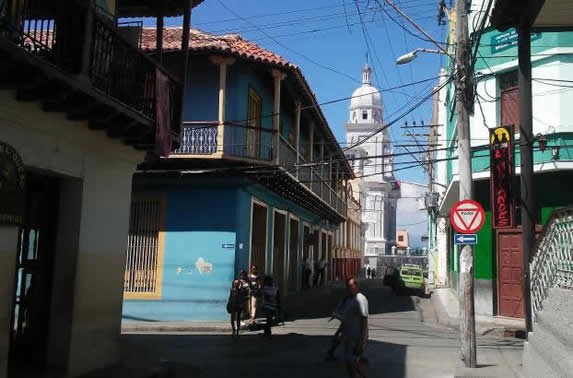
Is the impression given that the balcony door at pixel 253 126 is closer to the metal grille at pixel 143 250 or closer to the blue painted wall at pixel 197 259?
the blue painted wall at pixel 197 259

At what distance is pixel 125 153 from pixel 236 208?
6.64 metres

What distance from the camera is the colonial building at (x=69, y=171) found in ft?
21.6

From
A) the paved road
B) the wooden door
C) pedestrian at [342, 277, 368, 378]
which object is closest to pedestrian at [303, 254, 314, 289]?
the paved road

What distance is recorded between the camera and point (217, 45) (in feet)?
50.7

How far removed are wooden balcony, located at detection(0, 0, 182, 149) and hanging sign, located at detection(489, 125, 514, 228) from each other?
816 centimetres

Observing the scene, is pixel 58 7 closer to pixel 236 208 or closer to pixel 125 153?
pixel 125 153

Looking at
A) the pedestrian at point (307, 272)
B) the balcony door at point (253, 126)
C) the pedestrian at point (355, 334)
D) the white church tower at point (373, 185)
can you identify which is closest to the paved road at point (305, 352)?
the pedestrian at point (355, 334)

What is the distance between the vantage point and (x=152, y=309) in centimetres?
1611

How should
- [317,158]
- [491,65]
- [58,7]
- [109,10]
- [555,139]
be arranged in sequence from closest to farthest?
[58,7]
[109,10]
[555,139]
[491,65]
[317,158]

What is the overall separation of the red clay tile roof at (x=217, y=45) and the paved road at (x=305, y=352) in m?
7.10

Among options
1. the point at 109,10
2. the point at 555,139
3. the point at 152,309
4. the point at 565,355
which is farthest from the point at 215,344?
the point at 555,139

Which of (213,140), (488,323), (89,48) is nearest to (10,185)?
(89,48)

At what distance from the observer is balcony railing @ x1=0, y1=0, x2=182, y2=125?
21.3 ft

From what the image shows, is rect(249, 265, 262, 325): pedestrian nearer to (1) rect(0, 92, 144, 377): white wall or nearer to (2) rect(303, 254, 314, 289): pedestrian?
(1) rect(0, 92, 144, 377): white wall
